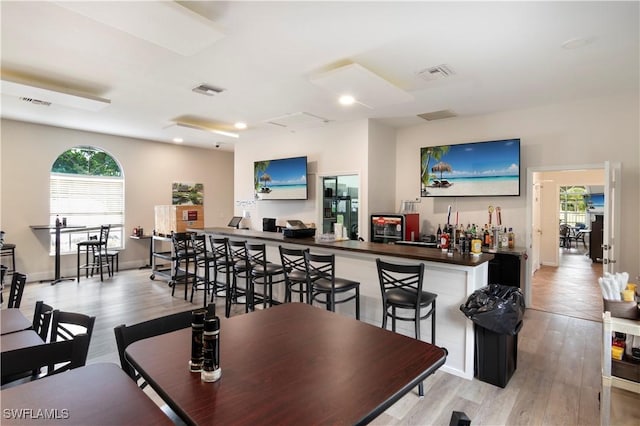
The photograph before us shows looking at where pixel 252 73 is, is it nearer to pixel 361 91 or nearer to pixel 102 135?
pixel 361 91

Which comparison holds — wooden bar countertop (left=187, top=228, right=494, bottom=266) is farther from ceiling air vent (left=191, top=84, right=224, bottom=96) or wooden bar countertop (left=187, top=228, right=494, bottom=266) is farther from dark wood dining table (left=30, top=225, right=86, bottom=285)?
dark wood dining table (left=30, top=225, right=86, bottom=285)

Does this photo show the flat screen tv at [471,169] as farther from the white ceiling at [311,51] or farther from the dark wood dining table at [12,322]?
the dark wood dining table at [12,322]

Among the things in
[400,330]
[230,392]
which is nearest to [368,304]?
[400,330]

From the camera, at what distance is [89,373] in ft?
4.13

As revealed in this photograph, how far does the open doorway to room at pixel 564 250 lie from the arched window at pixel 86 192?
8.16 m

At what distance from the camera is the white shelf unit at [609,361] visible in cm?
208

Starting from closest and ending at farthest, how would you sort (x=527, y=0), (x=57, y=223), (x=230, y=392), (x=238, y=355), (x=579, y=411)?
1. (x=230, y=392)
2. (x=238, y=355)
3. (x=527, y=0)
4. (x=579, y=411)
5. (x=57, y=223)

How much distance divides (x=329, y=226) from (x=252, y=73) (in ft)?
11.0

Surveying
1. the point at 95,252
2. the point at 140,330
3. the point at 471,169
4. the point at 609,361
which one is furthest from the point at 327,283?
the point at 95,252

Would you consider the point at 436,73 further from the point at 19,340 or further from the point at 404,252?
the point at 19,340

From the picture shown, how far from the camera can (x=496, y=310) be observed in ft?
8.64

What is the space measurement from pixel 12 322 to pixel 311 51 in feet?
9.86

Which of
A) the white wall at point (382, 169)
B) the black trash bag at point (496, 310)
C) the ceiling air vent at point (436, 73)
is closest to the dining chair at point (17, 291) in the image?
the black trash bag at point (496, 310)

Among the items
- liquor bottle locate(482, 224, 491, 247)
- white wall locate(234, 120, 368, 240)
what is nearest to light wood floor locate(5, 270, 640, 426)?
liquor bottle locate(482, 224, 491, 247)
